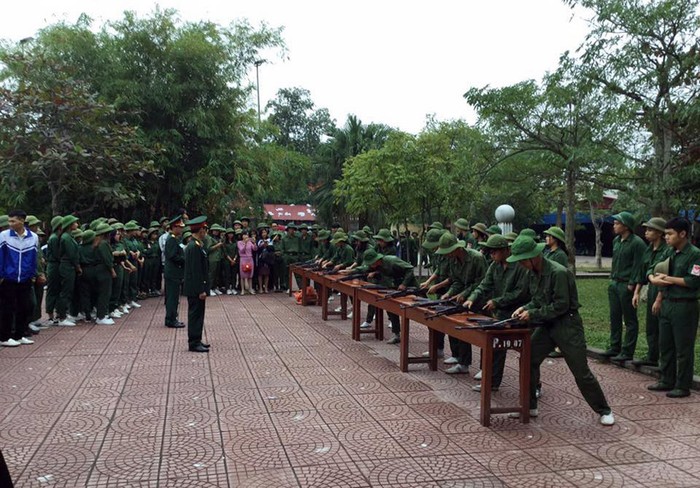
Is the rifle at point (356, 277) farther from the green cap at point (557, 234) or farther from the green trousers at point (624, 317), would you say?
the green trousers at point (624, 317)

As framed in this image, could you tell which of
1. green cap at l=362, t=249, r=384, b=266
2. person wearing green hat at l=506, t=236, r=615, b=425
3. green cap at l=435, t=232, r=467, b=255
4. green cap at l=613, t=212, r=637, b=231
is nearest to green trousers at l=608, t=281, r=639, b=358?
green cap at l=613, t=212, r=637, b=231

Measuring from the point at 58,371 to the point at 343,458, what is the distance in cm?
445

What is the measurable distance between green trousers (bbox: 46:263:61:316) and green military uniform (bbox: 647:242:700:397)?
30.4ft

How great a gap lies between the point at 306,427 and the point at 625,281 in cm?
460

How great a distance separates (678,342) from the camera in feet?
20.8

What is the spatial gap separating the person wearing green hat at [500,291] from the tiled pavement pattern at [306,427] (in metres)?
0.43

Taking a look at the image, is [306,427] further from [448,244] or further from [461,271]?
[461,271]

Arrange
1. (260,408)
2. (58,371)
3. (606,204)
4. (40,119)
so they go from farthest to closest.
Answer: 1. (606,204)
2. (40,119)
3. (58,371)
4. (260,408)

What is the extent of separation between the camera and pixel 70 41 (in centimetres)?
1761

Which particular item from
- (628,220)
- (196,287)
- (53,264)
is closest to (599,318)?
(628,220)

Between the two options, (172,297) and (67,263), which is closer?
(67,263)

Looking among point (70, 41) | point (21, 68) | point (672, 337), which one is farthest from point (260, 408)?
point (70, 41)

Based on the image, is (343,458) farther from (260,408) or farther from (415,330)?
(415,330)

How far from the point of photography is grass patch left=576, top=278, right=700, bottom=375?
898 centimetres
